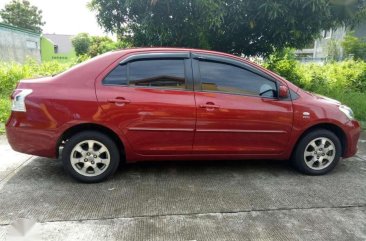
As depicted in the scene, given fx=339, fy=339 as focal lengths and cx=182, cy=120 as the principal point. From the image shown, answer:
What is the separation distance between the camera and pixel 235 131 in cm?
425

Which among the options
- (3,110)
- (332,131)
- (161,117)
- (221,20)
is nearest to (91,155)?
(161,117)

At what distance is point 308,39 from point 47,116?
7.13m

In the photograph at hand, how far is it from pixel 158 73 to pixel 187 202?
159 centimetres

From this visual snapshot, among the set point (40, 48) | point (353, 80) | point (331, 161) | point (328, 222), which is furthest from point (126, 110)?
point (40, 48)

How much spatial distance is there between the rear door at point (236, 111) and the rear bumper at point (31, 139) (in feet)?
5.67

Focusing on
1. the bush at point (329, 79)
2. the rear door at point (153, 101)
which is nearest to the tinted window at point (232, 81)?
the rear door at point (153, 101)

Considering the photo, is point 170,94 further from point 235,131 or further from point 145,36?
point 145,36

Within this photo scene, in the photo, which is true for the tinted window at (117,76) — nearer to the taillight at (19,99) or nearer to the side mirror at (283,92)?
the taillight at (19,99)

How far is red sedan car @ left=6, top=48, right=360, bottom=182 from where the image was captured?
3955 mm

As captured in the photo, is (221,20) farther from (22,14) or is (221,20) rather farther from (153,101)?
(22,14)

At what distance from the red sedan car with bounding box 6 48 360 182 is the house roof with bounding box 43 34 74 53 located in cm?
4723

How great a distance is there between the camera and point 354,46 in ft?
77.0

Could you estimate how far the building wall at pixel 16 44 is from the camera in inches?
1016

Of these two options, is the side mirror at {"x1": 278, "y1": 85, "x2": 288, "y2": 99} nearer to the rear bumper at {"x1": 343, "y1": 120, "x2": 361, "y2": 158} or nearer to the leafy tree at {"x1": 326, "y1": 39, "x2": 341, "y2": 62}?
the rear bumper at {"x1": 343, "y1": 120, "x2": 361, "y2": 158}
